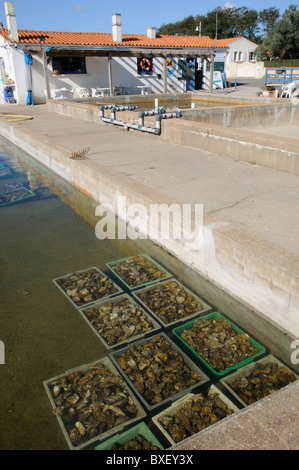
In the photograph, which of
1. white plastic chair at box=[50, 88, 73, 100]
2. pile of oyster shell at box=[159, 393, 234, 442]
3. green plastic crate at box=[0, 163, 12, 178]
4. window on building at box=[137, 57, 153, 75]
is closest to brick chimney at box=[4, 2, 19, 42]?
white plastic chair at box=[50, 88, 73, 100]

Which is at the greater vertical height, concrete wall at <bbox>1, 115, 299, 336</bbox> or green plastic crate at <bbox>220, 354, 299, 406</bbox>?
concrete wall at <bbox>1, 115, 299, 336</bbox>

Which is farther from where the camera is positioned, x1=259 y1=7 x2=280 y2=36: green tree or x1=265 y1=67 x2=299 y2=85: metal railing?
x1=259 y1=7 x2=280 y2=36: green tree

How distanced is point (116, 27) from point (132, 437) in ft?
82.2

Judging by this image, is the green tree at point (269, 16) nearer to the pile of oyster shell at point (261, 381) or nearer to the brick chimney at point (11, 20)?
the brick chimney at point (11, 20)

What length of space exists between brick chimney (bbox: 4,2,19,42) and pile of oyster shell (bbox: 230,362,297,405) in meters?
20.4

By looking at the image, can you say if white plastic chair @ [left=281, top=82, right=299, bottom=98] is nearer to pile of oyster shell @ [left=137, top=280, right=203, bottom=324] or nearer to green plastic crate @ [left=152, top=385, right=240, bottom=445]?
pile of oyster shell @ [left=137, top=280, right=203, bottom=324]

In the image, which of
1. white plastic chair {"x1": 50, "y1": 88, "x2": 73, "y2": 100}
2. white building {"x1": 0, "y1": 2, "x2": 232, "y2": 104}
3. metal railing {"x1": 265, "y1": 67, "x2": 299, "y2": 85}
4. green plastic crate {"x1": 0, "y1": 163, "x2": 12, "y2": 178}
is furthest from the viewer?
metal railing {"x1": 265, "y1": 67, "x2": 299, "y2": 85}

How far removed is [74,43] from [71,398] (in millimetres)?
21657

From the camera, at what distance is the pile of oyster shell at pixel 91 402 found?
2.85 m

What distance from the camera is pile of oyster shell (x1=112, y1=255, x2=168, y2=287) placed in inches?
187

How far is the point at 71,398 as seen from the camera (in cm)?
308

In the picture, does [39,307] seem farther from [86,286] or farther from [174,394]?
[174,394]

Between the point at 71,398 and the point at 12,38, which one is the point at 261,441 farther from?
the point at 12,38

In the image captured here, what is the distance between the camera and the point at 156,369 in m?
3.37
